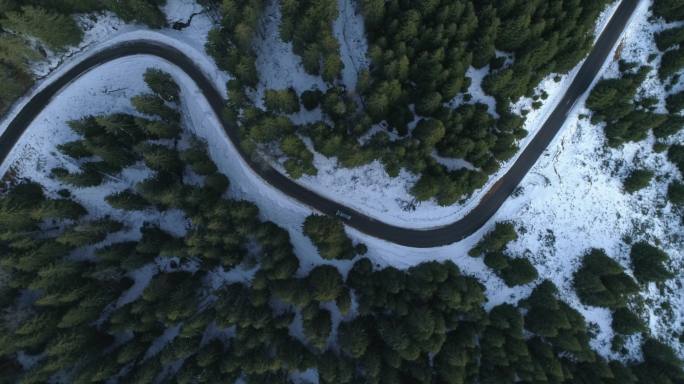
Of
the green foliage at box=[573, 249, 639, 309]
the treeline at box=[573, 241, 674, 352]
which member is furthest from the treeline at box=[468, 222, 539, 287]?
the treeline at box=[573, 241, 674, 352]

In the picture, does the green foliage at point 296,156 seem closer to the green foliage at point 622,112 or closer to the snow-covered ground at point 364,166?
the snow-covered ground at point 364,166

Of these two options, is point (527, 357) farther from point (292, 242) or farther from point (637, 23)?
point (637, 23)

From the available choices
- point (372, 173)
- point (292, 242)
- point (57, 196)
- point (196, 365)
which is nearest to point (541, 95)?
point (372, 173)

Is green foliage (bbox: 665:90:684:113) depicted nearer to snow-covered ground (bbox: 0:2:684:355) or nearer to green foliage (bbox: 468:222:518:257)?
snow-covered ground (bbox: 0:2:684:355)

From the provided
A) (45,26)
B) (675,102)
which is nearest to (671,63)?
(675,102)

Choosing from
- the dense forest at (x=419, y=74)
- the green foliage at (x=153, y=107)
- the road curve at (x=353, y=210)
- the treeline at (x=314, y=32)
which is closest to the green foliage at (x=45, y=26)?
the road curve at (x=353, y=210)
